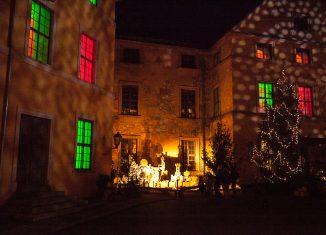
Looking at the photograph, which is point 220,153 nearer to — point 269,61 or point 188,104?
point 188,104

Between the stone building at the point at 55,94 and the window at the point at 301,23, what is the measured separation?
13.9m

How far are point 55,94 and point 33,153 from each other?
7.00 ft

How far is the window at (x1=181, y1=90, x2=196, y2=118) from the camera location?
2455 cm

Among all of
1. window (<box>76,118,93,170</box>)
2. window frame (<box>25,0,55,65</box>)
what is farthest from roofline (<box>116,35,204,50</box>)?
window frame (<box>25,0,55,65</box>)

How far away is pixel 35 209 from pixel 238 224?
5.03 meters

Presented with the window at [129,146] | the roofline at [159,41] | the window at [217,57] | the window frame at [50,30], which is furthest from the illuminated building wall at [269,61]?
the window frame at [50,30]

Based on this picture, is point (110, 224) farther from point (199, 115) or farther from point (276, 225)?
point (199, 115)

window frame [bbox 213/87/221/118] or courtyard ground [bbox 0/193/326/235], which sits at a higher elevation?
window frame [bbox 213/87/221/118]

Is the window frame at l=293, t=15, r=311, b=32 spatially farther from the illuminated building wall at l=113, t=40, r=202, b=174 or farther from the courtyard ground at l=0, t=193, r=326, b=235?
the courtyard ground at l=0, t=193, r=326, b=235

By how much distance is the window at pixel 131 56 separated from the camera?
2389 centimetres

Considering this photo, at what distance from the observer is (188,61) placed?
25.2m

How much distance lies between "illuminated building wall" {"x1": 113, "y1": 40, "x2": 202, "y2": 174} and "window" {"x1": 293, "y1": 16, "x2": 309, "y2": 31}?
7026 mm

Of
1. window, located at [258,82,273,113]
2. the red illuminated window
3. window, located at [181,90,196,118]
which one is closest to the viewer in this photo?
the red illuminated window

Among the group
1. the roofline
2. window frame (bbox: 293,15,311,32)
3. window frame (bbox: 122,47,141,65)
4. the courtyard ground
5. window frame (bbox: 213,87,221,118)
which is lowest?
the courtyard ground
